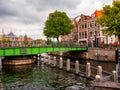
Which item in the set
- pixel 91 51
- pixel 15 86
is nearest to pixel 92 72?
pixel 15 86

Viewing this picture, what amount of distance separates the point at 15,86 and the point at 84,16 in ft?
234

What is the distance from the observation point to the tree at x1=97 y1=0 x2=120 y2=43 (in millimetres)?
47375

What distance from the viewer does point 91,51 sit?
64938 millimetres

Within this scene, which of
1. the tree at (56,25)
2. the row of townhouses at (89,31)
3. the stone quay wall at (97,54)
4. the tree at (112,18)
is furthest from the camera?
the row of townhouses at (89,31)

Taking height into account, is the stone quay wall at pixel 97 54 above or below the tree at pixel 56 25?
below

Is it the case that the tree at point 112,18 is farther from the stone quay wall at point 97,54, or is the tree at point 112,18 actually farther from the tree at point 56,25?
the tree at point 56,25

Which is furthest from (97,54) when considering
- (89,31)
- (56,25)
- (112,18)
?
(89,31)

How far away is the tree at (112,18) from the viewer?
155ft

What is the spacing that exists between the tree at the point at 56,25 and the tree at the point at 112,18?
28.7 meters

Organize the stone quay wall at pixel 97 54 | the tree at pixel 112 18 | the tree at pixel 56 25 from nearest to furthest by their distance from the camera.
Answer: the tree at pixel 112 18 → the stone quay wall at pixel 97 54 → the tree at pixel 56 25

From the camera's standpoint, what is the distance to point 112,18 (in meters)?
48.2

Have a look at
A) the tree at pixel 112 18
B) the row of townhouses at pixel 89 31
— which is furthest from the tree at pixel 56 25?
the tree at pixel 112 18

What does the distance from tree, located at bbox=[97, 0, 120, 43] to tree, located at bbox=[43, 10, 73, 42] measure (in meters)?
28.7

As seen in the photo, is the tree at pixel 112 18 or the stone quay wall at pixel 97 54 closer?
the tree at pixel 112 18
